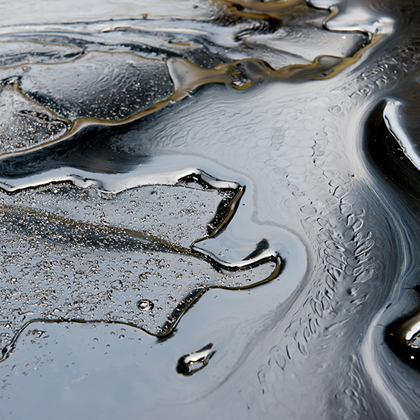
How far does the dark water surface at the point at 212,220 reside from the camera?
1.05 metres

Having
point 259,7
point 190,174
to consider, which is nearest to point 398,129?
point 190,174

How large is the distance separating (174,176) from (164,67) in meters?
0.73

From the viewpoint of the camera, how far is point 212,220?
4.58 ft

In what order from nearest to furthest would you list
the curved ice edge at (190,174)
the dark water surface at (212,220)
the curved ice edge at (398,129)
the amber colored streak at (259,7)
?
the dark water surface at (212,220)
the curved ice edge at (190,174)
the curved ice edge at (398,129)
the amber colored streak at (259,7)

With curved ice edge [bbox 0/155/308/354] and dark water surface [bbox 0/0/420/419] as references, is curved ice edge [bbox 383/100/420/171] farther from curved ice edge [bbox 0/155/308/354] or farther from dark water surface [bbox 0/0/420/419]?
curved ice edge [bbox 0/155/308/354]

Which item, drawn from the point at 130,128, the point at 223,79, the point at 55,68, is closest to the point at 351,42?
the point at 223,79

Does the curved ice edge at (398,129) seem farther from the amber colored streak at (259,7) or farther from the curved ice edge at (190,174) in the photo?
the amber colored streak at (259,7)

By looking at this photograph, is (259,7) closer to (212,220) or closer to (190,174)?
(190,174)

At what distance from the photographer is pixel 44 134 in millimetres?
1665

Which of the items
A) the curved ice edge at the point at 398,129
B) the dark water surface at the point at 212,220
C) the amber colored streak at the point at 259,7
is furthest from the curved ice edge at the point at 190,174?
the amber colored streak at the point at 259,7

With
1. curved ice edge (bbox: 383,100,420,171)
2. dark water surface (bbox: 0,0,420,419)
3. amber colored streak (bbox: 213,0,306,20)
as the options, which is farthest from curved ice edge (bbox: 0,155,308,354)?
amber colored streak (bbox: 213,0,306,20)

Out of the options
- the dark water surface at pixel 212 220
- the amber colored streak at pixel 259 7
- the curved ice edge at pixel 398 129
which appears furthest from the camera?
the amber colored streak at pixel 259 7

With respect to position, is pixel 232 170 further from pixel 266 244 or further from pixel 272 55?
pixel 272 55

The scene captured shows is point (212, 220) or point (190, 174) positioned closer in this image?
point (212, 220)
